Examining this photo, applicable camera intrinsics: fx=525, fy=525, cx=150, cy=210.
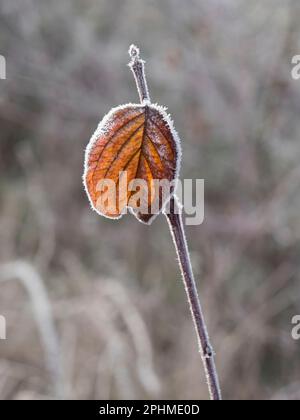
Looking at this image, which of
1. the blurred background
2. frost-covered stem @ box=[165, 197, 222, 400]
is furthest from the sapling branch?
the blurred background

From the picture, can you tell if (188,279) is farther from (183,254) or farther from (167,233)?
(167,233)

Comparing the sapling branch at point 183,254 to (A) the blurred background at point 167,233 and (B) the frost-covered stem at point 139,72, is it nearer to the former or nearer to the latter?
(B) the frost-covered stem at point 139,72

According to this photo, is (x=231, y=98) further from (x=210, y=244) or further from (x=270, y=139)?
(x=210, y=244)

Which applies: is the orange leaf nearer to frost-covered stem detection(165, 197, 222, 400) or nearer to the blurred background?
frost-covered stem detection(165, 197, 222, 400)

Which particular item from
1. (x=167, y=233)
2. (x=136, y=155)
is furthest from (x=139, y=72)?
(x=167, y=233)

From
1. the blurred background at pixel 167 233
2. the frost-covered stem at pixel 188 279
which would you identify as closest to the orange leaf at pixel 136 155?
the frost-covered stem at pixel 188 279

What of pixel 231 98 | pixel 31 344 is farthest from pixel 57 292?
pixel 231 98
